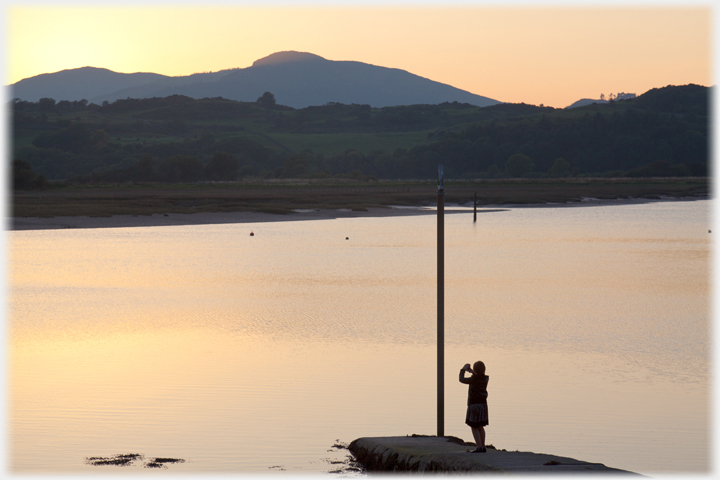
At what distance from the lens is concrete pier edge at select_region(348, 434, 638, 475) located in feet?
28.2

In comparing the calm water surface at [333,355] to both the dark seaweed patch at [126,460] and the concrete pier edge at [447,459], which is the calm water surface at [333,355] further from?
the concrete pier edge at [447,459]

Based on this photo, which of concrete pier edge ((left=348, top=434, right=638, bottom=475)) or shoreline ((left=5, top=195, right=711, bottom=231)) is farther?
shoreline ((left=5, top=195, right=711, bottom=231))

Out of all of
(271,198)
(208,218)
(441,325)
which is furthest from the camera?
(271,198)

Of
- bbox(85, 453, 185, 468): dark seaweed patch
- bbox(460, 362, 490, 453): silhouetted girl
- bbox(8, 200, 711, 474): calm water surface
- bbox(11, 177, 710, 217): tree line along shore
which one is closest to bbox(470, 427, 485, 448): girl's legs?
bbox(460, 362, 490, 453): silhouetted girl

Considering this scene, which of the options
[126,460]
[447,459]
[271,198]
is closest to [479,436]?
[447,459]

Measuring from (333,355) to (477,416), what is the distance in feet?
26.0

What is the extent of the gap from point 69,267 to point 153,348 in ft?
57.1

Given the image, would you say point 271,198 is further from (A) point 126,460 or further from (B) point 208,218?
(A) point 126,460

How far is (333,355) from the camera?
17922 mm

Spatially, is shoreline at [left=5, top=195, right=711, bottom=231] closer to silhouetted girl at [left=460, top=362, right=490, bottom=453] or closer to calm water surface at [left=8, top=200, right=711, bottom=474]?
calm water surface at [left=8, top=200, right=711, bottom=474]

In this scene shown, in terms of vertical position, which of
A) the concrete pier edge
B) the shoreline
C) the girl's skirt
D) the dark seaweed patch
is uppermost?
the shoreline

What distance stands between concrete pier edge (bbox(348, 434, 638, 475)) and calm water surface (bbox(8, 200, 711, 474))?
2.04ft

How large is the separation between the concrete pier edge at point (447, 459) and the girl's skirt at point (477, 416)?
0.30 m

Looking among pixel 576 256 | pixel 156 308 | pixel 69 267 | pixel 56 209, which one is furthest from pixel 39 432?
pixel 56 209
